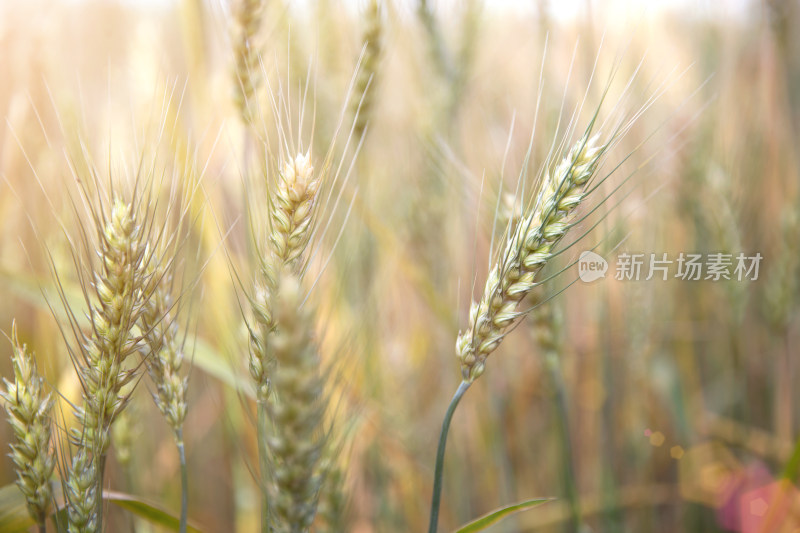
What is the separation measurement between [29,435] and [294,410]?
25cm

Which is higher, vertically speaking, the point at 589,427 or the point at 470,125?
the point at 470,125

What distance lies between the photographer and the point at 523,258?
418mm

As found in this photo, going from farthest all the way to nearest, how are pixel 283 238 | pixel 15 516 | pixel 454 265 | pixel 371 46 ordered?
pixel 454 265 < pixel 371 46 < pixel 15 516 < pixel 283 238

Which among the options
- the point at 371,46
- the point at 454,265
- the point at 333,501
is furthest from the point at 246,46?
the point at 454,265

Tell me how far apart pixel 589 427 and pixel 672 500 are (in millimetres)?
197

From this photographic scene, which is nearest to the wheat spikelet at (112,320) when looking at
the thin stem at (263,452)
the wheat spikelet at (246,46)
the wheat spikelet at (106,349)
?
the wheat spikelet at (106,349)

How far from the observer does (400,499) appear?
936 millimetres

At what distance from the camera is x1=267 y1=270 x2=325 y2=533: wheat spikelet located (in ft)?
A: 0.92

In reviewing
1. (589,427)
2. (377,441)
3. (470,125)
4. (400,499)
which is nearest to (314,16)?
(470,125)

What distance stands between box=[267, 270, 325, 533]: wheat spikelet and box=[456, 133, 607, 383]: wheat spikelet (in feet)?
0.41

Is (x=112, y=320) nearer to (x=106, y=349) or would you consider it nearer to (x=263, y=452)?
(x=106, y=349)

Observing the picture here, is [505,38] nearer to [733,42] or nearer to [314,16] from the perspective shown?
[733,42]

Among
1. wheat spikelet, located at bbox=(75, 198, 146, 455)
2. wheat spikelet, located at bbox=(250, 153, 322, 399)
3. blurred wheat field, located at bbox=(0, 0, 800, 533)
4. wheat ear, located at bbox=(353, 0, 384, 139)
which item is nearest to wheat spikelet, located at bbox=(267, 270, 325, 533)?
→ wheat spikelet, located at bbox=(250, 153, 322, 399)

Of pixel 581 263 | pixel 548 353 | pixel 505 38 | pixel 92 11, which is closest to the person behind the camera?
pixel 548 353
